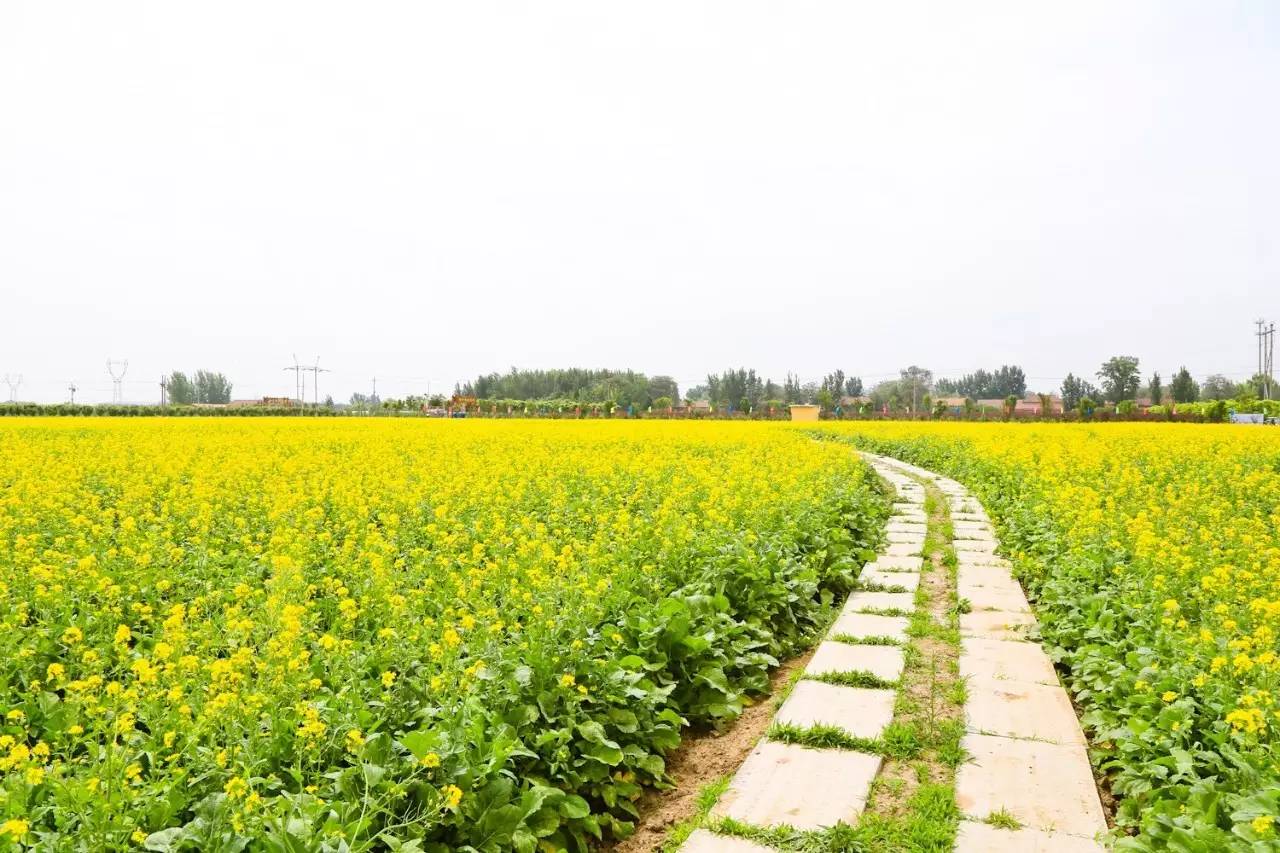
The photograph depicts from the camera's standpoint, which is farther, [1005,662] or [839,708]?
[1005,662]

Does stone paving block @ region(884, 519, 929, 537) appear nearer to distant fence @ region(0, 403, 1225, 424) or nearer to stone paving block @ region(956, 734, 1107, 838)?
stone paving block @ region(956, 734, 1107, 838)

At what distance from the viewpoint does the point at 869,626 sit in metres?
6.00

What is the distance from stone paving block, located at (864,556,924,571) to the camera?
311 inches

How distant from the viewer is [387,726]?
3133 mm

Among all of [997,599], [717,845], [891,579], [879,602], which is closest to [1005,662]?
[879,602]

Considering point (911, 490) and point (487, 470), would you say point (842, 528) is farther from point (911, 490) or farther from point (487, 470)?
point (911, 490)

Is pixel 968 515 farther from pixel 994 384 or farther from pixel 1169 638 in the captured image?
pixel 994 384

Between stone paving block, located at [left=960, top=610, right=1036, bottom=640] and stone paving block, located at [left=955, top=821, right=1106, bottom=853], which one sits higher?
stone paving block, located at [left=960, top=610, right=1036, bottom=640]

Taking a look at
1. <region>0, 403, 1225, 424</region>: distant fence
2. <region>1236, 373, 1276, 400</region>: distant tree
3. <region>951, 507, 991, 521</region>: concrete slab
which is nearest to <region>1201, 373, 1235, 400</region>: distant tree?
<region>1236, 373, 1276, 400</region>: distant tree

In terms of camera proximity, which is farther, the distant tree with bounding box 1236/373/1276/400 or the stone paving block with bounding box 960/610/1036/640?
the distant tree with bounding box 1236/373/1276/400

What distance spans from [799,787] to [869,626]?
2622 millimetres

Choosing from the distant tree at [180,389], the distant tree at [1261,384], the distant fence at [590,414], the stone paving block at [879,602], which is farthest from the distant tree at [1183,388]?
the distant tree at [180,389]

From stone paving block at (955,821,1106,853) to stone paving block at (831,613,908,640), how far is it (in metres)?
2.48

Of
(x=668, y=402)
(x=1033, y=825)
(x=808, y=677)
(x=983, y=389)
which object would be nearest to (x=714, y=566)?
(x=808, y=677)
